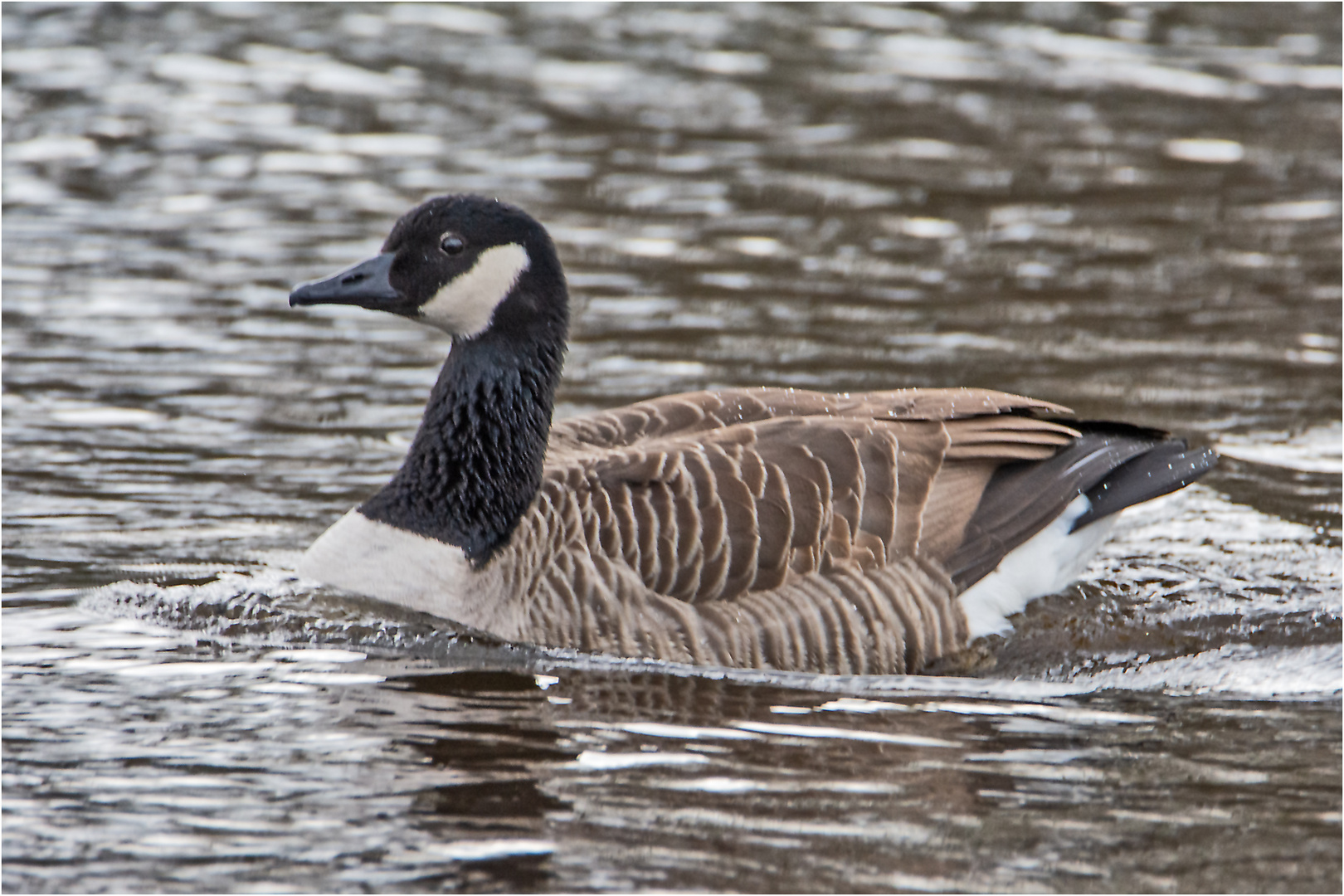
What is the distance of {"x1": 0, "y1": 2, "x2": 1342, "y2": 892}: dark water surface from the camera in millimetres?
6512

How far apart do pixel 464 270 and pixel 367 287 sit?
0.45 metres

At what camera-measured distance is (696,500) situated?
7.99 m

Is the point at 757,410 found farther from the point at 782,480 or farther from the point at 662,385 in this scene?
the point at 662,385

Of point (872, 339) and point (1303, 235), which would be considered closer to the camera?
point (872, 339)

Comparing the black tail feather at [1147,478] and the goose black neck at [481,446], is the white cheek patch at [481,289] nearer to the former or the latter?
the goose black neck at [481,446]

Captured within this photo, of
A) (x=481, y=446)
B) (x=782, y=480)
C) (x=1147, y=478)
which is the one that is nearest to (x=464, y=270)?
(x=481, y=446)

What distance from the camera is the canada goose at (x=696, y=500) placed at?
7.99 meters

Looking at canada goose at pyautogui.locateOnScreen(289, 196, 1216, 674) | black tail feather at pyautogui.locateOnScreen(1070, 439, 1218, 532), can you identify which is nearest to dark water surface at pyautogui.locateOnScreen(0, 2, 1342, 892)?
canada goose at pyautogui.locateOnScreen(289, 196, 1216, 674)

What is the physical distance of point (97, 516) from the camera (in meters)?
9.88

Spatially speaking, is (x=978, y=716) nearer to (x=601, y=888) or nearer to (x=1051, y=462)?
(x=1051, y=462)

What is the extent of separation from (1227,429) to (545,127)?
28.5 ft

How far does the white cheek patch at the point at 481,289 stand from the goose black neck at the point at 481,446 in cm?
12

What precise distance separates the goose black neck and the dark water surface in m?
0.48

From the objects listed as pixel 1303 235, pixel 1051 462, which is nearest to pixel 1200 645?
pixel 1051 462
